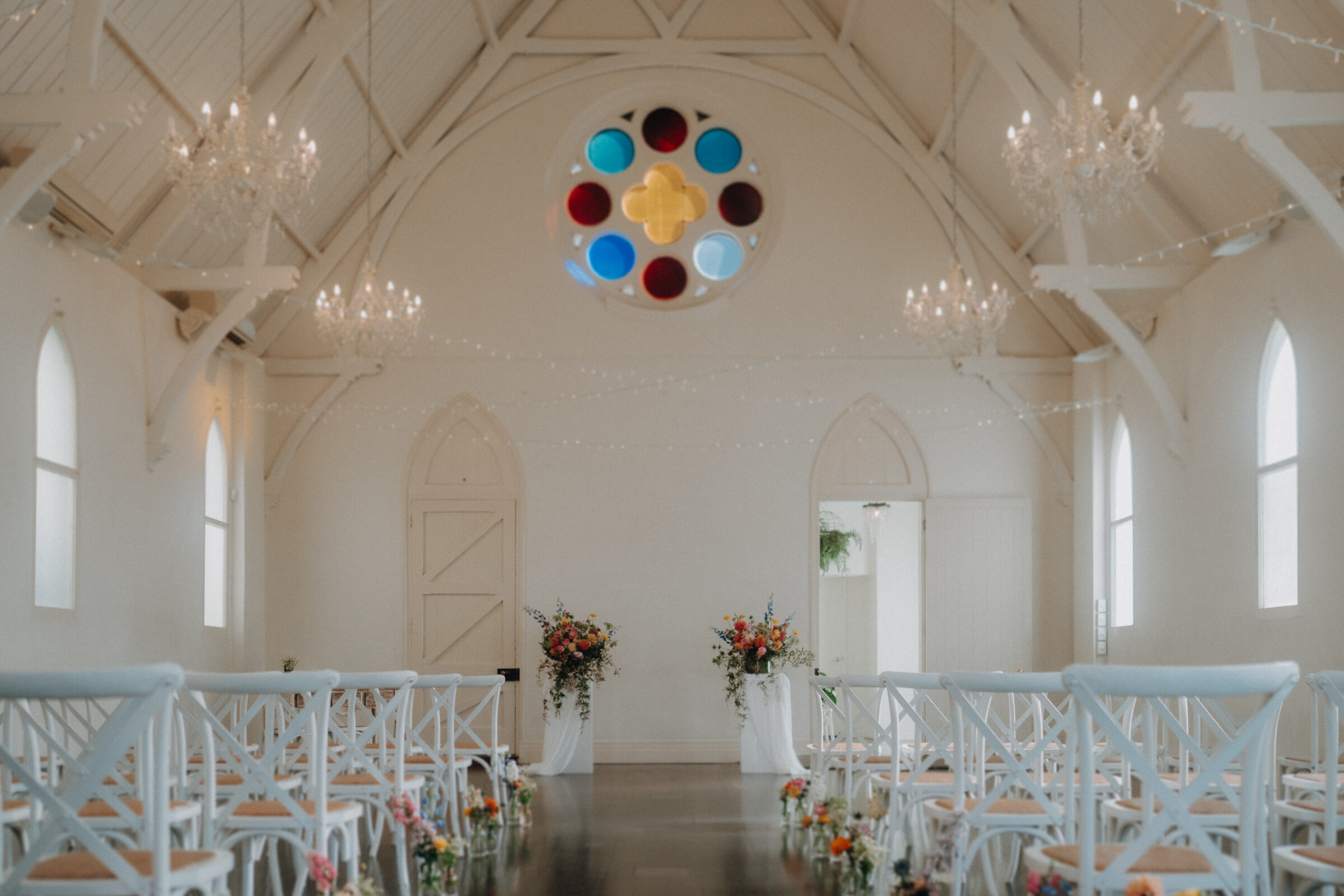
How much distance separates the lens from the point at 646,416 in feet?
38.3

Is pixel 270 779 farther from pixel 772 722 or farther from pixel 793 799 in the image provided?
pixel 772 722

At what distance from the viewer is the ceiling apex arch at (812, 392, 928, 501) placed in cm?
1168

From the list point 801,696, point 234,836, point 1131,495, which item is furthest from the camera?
point 801,696

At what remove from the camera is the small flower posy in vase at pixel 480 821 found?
5.72 m

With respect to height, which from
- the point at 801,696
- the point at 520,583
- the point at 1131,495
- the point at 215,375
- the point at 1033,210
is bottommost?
the point at 801,696

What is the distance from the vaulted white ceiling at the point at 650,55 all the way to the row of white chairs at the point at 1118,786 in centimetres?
381

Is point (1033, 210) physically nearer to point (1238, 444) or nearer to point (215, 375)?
point (1238, 444)

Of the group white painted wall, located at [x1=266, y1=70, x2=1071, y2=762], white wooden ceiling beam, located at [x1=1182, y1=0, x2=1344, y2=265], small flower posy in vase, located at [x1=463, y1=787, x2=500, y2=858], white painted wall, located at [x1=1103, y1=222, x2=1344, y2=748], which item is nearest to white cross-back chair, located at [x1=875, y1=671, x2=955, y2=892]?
small flower posy in vase, located at [x1=463, y1=787, x2=500, y2=858]

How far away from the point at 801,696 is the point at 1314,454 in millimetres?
5066

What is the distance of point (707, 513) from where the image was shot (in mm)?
11594

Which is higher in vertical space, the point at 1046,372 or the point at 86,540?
the point at 1046,372

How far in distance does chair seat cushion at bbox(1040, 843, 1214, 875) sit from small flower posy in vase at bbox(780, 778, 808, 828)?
3389 mm

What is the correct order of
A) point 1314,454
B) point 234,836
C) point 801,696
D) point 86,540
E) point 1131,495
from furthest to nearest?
point 801,696, point 1131,495, point 86,540, point 1314,454, point 234,836

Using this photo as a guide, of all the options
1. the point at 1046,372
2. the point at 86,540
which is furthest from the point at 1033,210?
the point at 86,540
